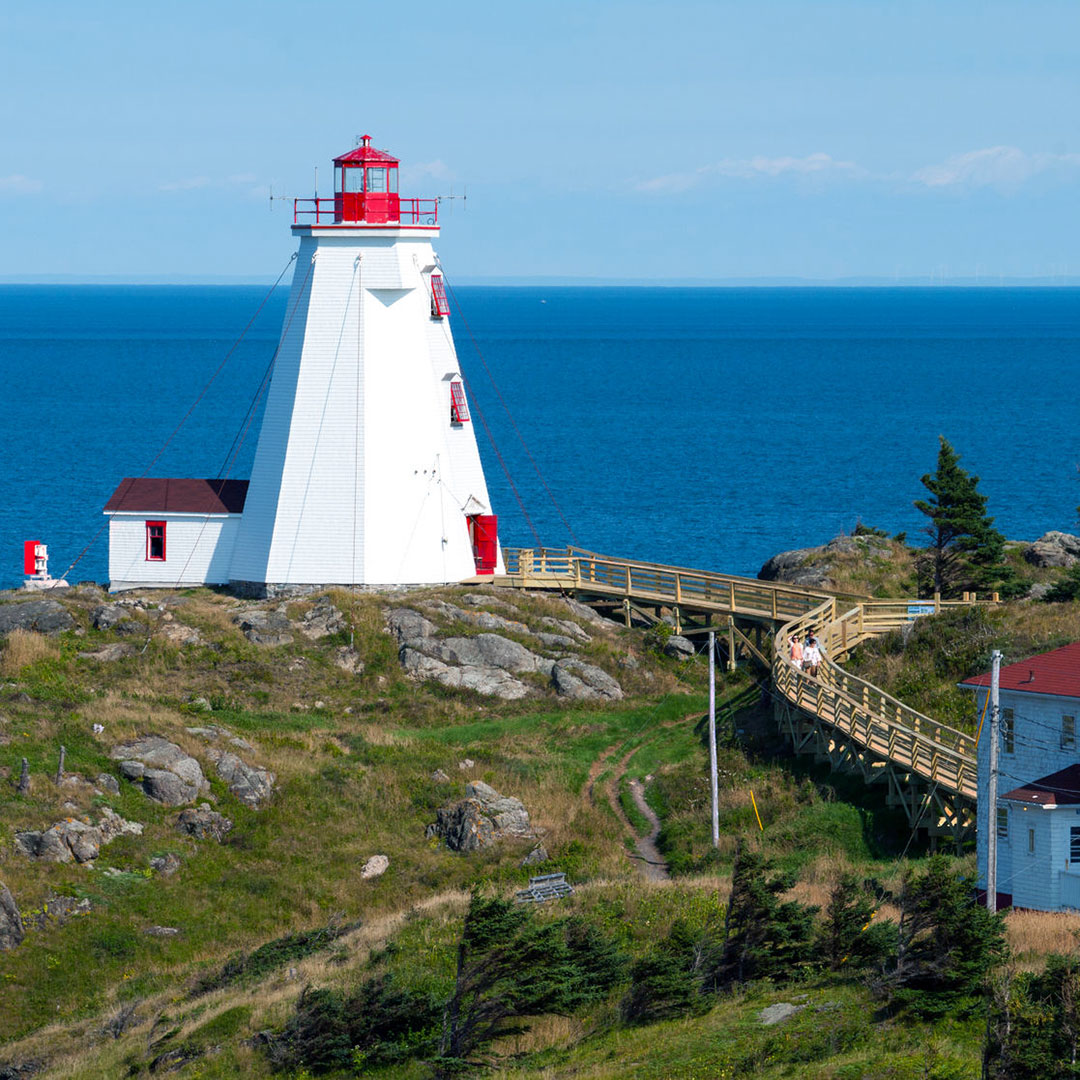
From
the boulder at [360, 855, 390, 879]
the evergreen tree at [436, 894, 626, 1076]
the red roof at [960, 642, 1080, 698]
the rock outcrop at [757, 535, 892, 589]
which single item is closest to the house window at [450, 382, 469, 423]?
the rock outcrop at [757, 535, 892, 589]

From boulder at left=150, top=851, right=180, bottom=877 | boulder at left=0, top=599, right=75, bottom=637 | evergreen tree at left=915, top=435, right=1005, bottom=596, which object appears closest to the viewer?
boulder at left=150, top=851, right=180, bottom=877

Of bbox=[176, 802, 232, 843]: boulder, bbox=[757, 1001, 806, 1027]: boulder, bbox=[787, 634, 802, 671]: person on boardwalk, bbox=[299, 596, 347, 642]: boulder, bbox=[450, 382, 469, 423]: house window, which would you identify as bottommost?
bbox=[176, 802, 232, 843]: boulder

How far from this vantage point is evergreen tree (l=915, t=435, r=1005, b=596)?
45281 millimetres

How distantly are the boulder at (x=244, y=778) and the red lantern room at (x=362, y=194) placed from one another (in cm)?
1626

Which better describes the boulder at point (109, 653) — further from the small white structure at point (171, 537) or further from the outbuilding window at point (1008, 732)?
→ the outbuilding window at point (1008, 732)

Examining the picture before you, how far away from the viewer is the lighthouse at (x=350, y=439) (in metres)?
43.3

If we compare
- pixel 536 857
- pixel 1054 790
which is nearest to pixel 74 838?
pixel 536 857

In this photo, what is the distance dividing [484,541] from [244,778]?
13.9 m

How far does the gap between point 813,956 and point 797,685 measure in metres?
13.5

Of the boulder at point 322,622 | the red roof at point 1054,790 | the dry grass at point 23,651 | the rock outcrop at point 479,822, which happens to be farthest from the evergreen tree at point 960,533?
the dry grass at point 23,651

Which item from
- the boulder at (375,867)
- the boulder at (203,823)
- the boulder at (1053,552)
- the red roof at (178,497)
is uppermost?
the red roof at (178,497)

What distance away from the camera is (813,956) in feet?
74.8

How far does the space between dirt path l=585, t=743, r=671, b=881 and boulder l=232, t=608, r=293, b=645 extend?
8.87m

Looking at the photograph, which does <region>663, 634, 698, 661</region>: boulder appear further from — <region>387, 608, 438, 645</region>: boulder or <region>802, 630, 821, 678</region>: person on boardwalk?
<region>387, 608, 438, 645</region>: boulder
